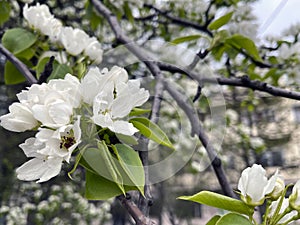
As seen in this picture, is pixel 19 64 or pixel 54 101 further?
pixel 19 64

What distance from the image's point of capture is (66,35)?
79cm

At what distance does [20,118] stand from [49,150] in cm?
6

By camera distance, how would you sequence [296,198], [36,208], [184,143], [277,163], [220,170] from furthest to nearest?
[277,163]
[36,208]
[184,143]
[220,170]
[296,198]

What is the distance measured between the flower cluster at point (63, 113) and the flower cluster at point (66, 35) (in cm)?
36

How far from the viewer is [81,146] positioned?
44cm

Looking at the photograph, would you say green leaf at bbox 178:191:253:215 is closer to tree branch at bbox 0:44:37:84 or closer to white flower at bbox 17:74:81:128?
white flower at bbox 17:74:81:128

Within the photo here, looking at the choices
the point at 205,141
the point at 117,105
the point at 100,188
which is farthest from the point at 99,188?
the point at 205,141

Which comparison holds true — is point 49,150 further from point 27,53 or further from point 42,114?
point 27,53

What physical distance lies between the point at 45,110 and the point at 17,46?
1.48 feet

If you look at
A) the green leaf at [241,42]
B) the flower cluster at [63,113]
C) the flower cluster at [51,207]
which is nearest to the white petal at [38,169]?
the flower cluster at [63,113]

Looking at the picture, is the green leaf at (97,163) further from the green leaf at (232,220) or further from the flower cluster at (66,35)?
the flower cluster at (66,35)

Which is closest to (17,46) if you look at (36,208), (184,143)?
(184,143)

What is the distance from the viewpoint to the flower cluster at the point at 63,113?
41cm

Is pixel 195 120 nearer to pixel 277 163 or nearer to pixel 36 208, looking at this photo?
pixel 36 208
